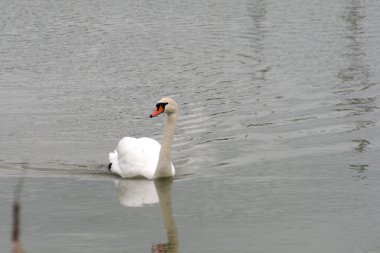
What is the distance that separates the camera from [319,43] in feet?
78.1

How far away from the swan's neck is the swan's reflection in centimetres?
11

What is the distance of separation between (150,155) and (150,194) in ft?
2.62

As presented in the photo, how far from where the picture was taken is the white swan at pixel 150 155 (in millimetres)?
12227

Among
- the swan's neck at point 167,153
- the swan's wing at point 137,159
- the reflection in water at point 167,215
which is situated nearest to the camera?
the reflection in water at point 167,215

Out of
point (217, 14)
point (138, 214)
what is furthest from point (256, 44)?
point (138, 214)

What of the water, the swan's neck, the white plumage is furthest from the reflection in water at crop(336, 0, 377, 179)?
the white plumage

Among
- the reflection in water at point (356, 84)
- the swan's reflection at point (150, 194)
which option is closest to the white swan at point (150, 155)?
the swan's reflection at point (150, 194)

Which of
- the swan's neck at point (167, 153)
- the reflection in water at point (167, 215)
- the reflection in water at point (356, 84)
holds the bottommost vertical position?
the reflection in water at point (167, 215)

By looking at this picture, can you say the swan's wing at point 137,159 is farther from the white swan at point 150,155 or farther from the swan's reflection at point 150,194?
the swan's reflection at point 150,194

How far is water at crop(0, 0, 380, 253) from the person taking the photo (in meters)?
10.2

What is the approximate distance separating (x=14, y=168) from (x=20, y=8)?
1904 cm

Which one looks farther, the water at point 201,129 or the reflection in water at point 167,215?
the water at point 201,129

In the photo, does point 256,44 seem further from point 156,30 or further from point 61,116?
point 61,116

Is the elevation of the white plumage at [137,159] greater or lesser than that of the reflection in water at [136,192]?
greater
